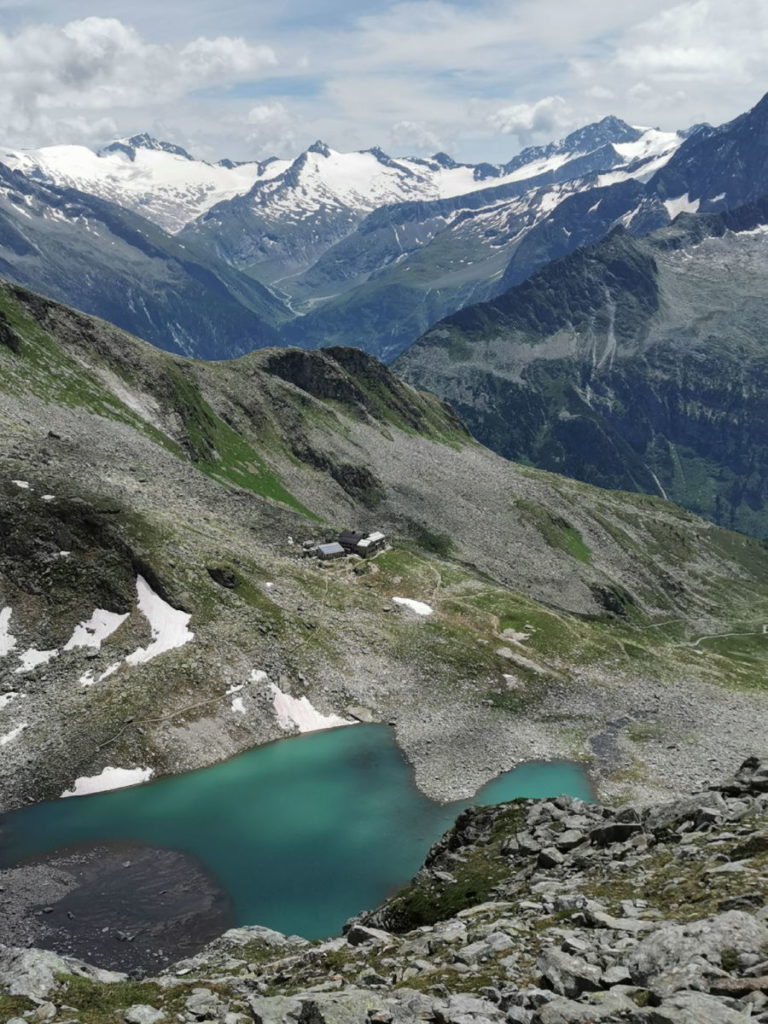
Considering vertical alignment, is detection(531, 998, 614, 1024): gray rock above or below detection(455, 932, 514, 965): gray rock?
above

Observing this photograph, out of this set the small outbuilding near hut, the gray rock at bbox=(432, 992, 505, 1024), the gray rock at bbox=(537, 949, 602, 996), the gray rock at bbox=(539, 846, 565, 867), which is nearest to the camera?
the gray rock at bbox=(432, 992, 505, 1024)

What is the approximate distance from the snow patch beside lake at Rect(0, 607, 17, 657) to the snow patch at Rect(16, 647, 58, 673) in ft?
5.61

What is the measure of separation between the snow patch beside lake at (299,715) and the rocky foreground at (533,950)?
36.6 meters

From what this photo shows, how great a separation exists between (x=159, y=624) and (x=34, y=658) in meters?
13.6

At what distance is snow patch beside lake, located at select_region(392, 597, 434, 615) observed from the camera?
119 meters

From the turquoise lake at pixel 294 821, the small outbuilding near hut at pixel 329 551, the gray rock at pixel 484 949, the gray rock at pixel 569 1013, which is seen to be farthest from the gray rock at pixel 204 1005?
the small outbuilding near hut at pixel 329 551

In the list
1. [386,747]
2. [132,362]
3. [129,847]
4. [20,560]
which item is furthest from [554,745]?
[132,362]

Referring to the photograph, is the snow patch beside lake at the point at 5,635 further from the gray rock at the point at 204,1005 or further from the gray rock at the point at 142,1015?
the gray rock at the point at 142,1015

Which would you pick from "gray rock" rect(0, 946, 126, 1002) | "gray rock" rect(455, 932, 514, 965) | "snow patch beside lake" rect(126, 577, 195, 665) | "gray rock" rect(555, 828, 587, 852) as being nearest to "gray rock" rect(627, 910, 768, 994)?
"gray rock" rect(455, 932, 514, 965)

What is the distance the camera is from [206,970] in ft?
140

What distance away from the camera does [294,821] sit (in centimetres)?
7488

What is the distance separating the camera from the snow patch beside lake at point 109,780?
74.6m

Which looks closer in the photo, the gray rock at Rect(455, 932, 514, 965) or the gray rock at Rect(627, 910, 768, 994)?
the gray rock at Rect(627, 910, 768, 994)

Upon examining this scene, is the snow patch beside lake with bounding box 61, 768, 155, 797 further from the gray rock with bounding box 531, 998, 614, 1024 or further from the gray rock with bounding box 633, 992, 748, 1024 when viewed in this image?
the gray rock with bounding box 633, 992, 748, 1024
